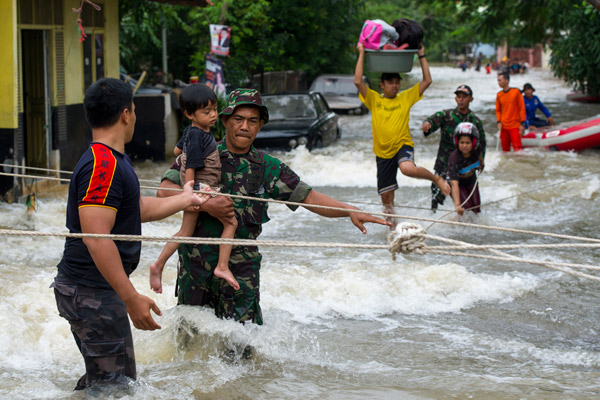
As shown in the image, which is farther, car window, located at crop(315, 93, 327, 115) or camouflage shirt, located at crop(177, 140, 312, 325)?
car window, located at crop(315, 93, 327, 115)

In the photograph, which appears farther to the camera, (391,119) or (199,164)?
(391,119)

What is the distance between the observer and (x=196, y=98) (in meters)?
5.10

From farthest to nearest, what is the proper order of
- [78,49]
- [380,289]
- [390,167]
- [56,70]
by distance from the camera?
[78,49]
[56,70]
[390,167]
[380,289]

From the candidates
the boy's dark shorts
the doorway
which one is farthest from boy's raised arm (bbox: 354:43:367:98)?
the doorway

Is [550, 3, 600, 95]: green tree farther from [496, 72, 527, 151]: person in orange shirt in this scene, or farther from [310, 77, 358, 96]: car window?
[496, 72, 527, 151]: person in orange shirt

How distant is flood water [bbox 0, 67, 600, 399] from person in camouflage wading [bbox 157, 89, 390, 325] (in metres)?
0.13

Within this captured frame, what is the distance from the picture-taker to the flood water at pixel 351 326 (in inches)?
194

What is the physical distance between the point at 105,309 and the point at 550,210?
9389 millimetres

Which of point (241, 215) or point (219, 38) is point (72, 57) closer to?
point (219, 38)

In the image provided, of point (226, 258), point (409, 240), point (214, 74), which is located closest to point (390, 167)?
point (226, 258)

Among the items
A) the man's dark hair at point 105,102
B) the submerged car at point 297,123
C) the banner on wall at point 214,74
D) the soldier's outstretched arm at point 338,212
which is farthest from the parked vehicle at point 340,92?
the man's dark hair at point 105,102

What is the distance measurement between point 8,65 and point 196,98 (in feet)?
20.6

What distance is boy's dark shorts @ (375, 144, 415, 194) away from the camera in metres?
9.02

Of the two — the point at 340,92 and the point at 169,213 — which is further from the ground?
the point at 340,92
